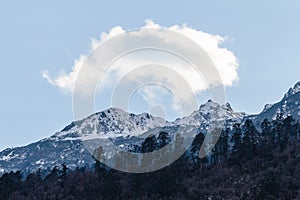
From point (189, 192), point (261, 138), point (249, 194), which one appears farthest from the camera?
point (261, 138)

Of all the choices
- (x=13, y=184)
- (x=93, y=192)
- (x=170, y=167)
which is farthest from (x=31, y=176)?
(x=170, y=167)

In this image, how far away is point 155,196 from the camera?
102m

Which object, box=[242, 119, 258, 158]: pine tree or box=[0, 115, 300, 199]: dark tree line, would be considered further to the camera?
box=[242, 119, 258, 158]: pine tree

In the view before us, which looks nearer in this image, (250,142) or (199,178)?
(199,178)

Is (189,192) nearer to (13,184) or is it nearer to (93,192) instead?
(93,192)

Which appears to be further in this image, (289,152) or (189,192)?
(289,152)

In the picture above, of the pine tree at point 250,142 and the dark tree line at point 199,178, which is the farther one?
the pine tree at point 250,142

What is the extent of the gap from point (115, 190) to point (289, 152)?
37746 millimetres

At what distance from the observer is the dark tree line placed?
3649 inches

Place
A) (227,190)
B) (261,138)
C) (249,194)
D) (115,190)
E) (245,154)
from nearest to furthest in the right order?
1. (249,194)
2. (227,190)
3. (115,190)
4. (245,154)
5. (261,138)

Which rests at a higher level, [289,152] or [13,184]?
[13,184]

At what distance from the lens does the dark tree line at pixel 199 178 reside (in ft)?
304

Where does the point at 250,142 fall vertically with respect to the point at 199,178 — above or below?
above

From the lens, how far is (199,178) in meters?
110
